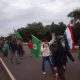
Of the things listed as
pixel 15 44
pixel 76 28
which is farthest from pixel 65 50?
pixel 76 28

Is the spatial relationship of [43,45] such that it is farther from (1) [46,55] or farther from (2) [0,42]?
(2) [0,42]

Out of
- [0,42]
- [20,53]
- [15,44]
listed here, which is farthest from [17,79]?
[0,42]

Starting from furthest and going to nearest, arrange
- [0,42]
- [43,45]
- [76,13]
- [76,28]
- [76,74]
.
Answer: [76,13] → [76,28] → [0,42] → [43,45] → [76,74]

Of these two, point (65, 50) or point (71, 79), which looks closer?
point (65, 50)

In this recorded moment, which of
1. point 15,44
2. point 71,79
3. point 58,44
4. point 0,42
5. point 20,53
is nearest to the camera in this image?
point 58,44

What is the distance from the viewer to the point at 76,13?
206ft

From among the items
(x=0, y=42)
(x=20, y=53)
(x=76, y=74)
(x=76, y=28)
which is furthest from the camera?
(x=76, y=28)

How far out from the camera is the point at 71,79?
13695 millimetres

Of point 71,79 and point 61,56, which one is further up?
point 61,56

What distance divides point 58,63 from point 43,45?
17.2 feet

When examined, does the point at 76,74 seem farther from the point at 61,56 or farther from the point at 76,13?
the point at 76,13

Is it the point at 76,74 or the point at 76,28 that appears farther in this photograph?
the point at 76,28

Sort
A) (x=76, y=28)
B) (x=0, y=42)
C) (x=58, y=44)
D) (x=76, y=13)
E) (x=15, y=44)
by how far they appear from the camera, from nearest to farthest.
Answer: (x=58, y=44) < (x=15, y=44) < (x=0, y=42) < (x=76, y=28) < (x=76, y=13)

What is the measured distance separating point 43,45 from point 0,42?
2553 centimetres
